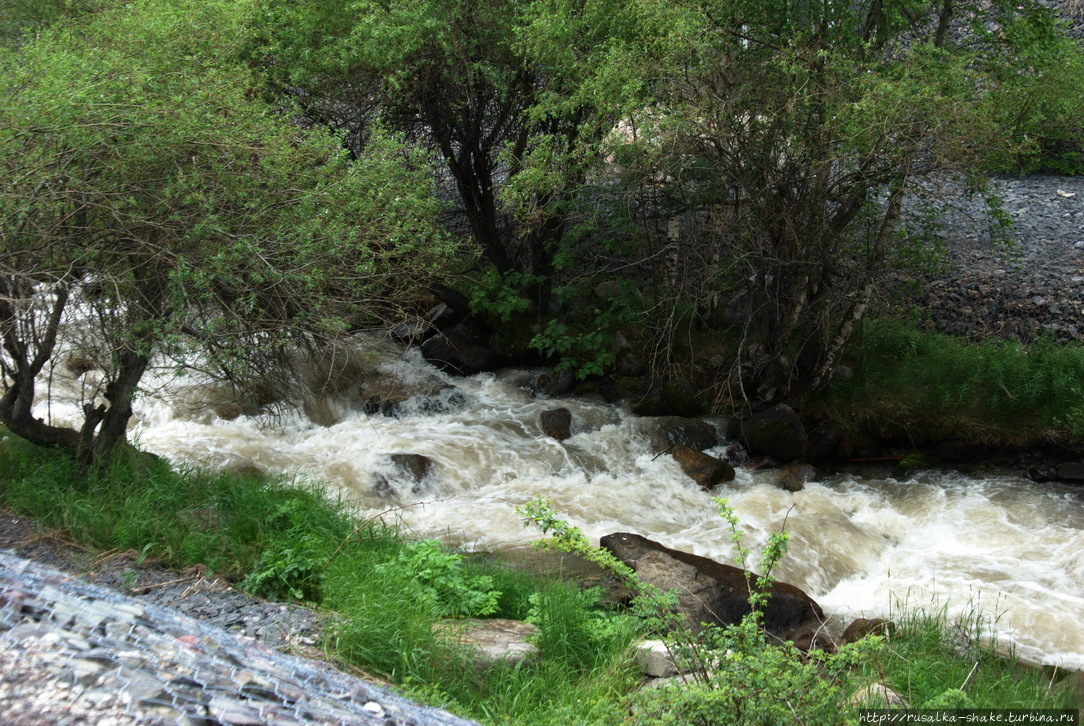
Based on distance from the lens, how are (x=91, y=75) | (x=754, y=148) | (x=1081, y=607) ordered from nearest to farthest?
(x=91, y=75), (x=1081, y=607), (x=754, y=148)

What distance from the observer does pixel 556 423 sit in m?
10.4

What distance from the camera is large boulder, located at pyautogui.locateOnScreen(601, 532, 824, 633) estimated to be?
237 inches

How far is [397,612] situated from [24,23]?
11701mm

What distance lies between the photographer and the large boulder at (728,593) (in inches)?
237

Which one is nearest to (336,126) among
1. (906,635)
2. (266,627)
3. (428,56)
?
(428,56)

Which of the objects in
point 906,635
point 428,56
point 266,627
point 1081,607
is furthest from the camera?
point 428,56

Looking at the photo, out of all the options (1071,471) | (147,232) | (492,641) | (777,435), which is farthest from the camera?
(777,435)

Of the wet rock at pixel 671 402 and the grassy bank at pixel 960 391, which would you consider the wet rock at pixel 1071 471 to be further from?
the wet rock at pixel 671 402

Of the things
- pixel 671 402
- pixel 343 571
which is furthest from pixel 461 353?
pixel 343 571

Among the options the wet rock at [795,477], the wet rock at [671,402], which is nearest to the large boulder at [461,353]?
the wet rock at [671,402]

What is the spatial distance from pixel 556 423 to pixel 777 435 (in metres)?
2.65

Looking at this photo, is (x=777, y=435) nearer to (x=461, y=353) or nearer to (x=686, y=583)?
(x=686, y=583)

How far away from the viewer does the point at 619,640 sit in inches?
190

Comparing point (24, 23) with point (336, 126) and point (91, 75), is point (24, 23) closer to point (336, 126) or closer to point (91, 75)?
point (336, 126)
